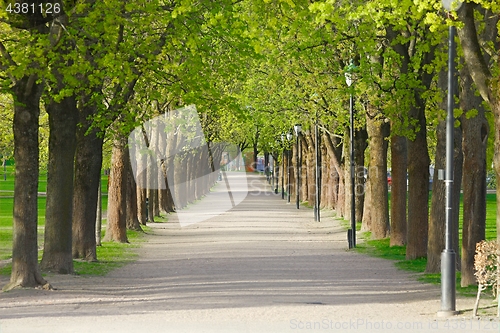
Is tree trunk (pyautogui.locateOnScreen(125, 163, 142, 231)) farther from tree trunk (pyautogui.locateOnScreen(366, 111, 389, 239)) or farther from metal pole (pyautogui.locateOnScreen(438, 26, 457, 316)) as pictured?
metal pole (pyautogui.locateOnScreen(438, 26, 457, 316))

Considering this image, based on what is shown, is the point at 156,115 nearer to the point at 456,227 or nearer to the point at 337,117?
the point at 337,117

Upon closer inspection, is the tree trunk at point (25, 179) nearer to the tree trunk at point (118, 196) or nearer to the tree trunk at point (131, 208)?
the tree trunk at point (118, 196)

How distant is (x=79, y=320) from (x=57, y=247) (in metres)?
7.31

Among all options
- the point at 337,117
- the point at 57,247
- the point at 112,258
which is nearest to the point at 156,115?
the point at 337,117

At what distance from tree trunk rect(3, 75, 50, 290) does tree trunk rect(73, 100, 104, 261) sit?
6.16m

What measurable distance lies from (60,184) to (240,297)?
5517mm

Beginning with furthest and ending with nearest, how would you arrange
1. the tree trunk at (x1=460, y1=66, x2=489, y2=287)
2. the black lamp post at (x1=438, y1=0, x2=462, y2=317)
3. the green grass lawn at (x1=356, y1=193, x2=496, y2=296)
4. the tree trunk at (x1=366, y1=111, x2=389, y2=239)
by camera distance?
1. the tree trunk at (x1=366, y1=111, x2=389, y2=239)
2. the green grass lawn at (x1=356, y1=193, x2=496, y2=296)
3. the tree trunk at (x1=460, y1=66, x2=489, y2=287)
4. the black lamp post at (x1=438, y1=0, x2=462, y2=317)

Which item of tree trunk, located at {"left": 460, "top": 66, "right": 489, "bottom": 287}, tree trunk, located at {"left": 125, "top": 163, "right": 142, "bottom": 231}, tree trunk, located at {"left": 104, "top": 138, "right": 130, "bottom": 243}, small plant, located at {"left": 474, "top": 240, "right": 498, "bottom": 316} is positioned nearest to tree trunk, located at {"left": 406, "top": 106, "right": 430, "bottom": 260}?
tree trunk, located at {"left": 460, "top": 66, "right": 489, "bottom": 287}

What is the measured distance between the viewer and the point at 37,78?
18.5m

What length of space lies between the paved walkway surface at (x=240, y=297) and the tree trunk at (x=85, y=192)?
51.8 inches

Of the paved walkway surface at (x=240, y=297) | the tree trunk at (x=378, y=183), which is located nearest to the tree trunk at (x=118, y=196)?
the paved walkway surface at (x=240, y=297)

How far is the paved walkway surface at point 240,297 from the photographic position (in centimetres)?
1437

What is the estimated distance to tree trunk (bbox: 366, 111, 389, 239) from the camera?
33531 mm

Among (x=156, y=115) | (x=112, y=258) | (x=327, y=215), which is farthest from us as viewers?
(x=327, y=215)
